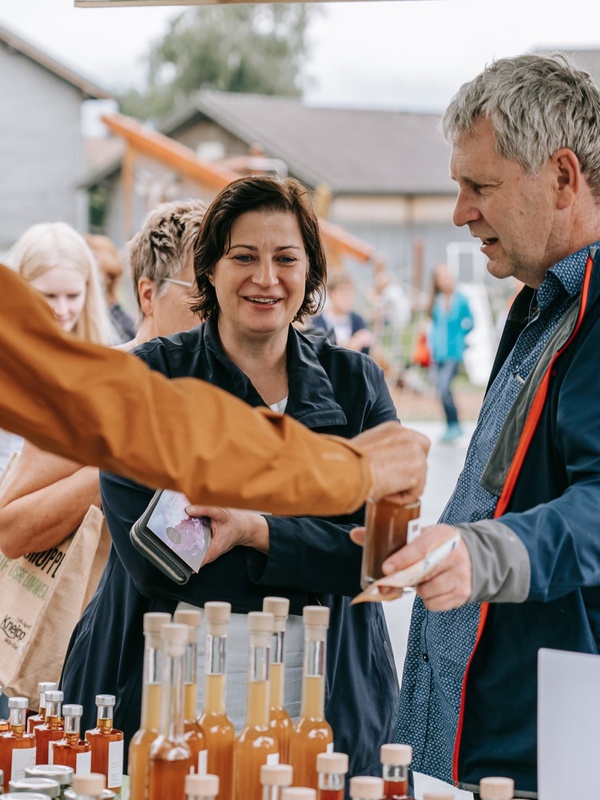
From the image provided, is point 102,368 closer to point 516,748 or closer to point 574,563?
point 574,563

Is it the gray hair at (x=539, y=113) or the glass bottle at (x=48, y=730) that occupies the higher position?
the gray hair at (x=539, y=113)

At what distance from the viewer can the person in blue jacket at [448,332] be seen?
12.8 m

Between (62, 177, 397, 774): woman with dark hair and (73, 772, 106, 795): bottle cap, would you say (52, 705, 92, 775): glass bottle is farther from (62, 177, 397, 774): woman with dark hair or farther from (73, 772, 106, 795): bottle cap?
(62, 177, 397, 774): woman with dark hair

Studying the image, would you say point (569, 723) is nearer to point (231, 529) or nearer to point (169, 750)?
point (169, 750)

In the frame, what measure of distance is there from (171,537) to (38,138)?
32323 millimetres

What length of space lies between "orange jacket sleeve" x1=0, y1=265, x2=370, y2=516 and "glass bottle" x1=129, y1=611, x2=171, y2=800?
0.17 meters

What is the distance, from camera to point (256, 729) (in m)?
1.49

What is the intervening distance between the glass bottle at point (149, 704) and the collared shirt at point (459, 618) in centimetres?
73

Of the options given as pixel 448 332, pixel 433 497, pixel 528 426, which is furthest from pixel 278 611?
pixel 448 332

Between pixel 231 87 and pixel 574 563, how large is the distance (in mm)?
41854

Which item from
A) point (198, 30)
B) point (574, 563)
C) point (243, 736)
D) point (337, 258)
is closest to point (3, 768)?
point (243, 736)

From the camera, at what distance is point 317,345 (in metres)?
2.62

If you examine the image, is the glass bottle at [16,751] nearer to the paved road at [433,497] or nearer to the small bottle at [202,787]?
the small bottle at [202,787]

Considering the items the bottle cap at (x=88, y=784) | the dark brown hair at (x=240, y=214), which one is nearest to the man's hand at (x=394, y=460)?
A: the bottle cap at (x=88, y=784)
